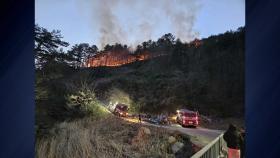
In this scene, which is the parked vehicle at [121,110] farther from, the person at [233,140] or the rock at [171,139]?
the person at [233,140]

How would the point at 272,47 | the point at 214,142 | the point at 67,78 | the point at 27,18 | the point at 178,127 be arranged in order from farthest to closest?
the point at 67,78 < the point at 178,127 < the point at 214,142 < the point at 27,18 < the point at 272,47

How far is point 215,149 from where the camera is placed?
8.56 ft

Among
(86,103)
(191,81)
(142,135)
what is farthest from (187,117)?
(86,103)

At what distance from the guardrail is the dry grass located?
0.37m

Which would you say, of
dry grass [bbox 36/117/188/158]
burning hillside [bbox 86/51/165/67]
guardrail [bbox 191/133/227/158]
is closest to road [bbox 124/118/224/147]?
guardrail [bbox 191/133/227/158]

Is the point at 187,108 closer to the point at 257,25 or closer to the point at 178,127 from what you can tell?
the point at 178,127

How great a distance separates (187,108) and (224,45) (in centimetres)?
60

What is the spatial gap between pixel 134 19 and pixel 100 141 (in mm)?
1102

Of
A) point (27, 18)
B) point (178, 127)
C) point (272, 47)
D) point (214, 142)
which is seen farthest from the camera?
point (178, 127)

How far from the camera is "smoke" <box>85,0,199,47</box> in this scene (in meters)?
2.82

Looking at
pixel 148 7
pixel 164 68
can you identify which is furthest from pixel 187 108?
pixel 148 7

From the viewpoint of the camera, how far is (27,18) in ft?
6.24

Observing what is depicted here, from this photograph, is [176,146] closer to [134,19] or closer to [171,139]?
[171,139]

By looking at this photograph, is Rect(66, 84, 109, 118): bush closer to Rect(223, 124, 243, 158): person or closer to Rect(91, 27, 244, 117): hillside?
Rect(91, 27, 244, 117): hillside
